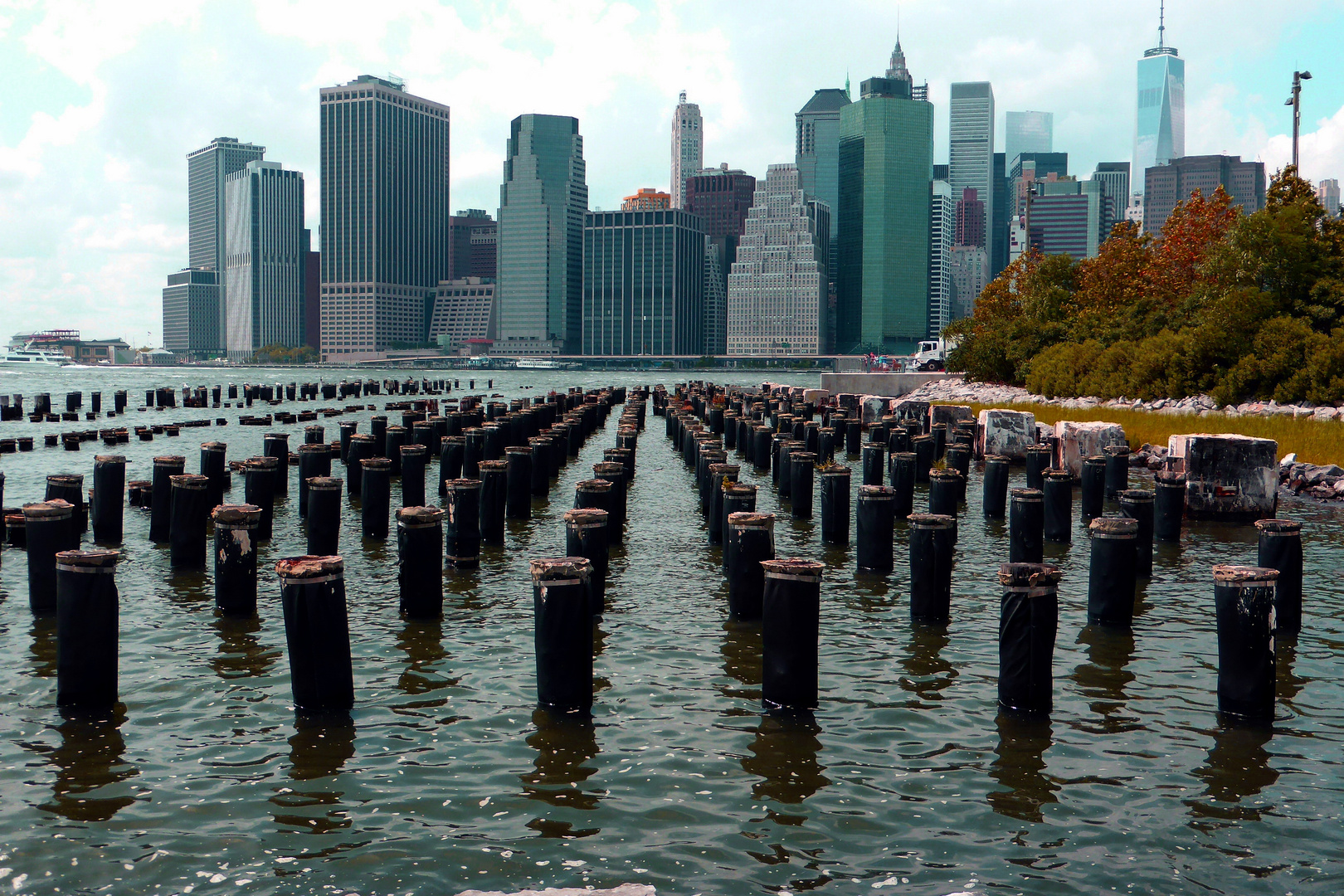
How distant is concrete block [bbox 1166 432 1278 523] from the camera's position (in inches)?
838

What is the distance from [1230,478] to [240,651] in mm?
19330

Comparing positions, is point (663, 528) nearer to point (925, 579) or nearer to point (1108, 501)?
point (925, 579)

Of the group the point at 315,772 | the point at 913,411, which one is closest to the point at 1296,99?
the point at 913,411

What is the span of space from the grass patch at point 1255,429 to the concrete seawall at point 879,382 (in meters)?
35.1

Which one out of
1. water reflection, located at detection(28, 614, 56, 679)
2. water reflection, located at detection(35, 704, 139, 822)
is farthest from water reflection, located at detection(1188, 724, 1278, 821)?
water reflection, located at detection(28, 614, 56, 679)

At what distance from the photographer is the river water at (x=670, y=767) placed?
7.18m

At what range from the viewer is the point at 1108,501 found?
24.9 meters

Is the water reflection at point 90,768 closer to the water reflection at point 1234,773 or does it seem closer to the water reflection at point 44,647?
the water reflection at point 44,647

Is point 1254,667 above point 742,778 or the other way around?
above

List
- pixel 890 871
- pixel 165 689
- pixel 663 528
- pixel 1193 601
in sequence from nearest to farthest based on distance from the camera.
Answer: pixel 890 871, pixel 165 689, pixel 1193 601, pixel 663 528

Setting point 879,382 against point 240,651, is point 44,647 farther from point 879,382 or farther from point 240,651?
point 879,382

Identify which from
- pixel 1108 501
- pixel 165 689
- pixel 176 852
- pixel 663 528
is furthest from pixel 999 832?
pixel 1108 501

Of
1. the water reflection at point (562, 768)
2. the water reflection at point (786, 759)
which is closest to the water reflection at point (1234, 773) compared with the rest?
the water reflection at point (786, 759)

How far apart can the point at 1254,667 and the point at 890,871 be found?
5.04m
